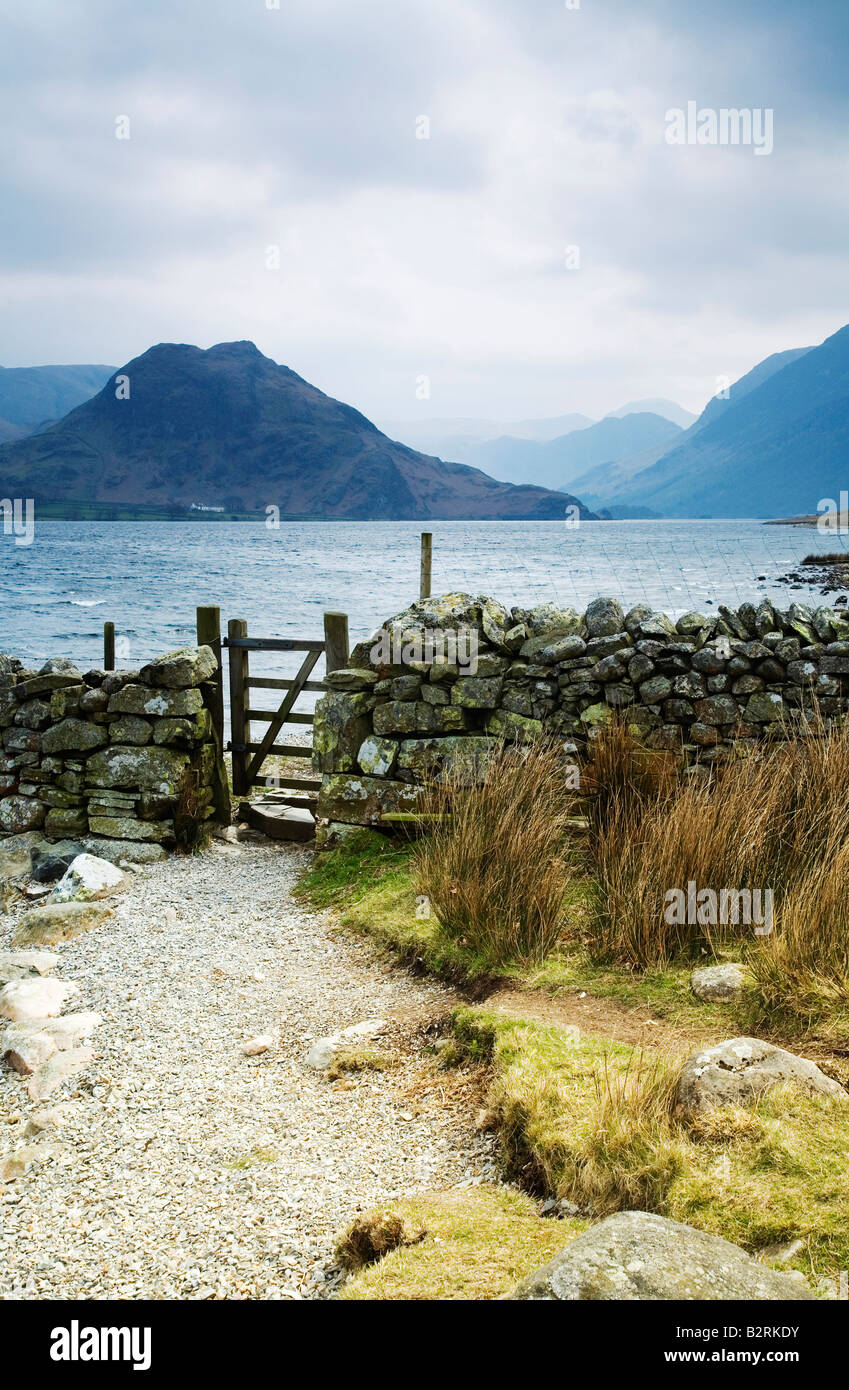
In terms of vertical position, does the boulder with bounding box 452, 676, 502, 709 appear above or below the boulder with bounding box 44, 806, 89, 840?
above

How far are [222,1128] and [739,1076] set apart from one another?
2.15m

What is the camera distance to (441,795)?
20.1ft

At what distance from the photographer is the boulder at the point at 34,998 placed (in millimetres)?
4988

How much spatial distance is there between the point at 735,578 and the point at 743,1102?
4187cm

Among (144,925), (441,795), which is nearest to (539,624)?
(441,795)

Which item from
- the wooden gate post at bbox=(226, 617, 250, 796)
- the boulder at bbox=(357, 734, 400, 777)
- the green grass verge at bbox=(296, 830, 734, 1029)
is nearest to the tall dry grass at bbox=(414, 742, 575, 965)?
the green grass verge at bbox=(296, 830, 734, 1029)

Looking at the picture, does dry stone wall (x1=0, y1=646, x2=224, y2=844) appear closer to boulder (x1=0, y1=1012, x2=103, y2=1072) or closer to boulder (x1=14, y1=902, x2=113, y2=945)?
boulder (x1=14, y1=902, x2=113, y2=945)

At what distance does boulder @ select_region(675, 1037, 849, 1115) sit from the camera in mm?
A: 3033

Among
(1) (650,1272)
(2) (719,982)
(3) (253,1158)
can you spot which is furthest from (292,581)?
(1) (650,1272)

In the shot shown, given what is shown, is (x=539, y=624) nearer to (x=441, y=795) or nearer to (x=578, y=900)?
(x=441, y=795)

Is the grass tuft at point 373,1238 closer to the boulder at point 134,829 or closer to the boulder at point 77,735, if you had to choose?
the boulder at point 134,829

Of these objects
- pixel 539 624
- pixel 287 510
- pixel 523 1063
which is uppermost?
pixel 287 510

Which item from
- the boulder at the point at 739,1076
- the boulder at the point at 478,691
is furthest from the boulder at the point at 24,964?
the boulder at the point at 739,1076

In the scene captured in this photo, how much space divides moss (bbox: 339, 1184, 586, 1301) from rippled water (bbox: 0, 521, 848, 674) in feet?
46.8
